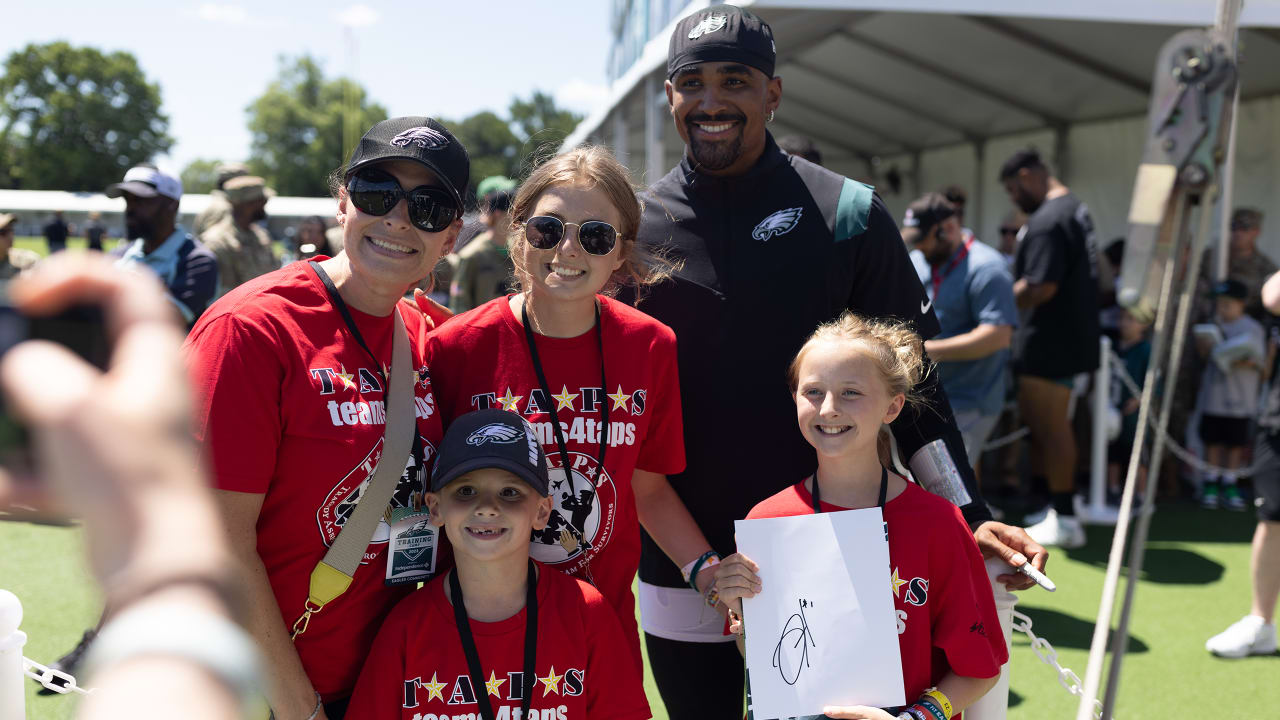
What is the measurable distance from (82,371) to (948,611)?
5.98 ft

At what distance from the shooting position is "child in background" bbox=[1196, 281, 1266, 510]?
7.47 metres

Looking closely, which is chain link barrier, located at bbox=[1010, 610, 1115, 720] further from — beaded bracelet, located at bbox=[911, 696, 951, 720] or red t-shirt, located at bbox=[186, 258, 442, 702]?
red t-shirt, located at bbox=[186, 258, 442, 702]

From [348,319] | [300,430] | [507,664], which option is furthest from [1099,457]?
[300,430]

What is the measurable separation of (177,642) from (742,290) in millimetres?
1988

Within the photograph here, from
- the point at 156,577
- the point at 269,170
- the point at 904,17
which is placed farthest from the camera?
the point at 269,170

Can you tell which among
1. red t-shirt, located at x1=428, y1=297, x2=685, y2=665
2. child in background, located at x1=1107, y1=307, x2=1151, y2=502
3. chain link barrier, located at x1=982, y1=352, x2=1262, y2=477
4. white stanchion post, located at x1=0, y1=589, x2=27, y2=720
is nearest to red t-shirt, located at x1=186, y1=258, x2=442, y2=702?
red t-shirt, located at x1=428, y1=297, x2=685, y2=665

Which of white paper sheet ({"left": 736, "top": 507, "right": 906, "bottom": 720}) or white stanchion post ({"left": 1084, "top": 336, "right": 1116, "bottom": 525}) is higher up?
white stanchion post ({"left": 1084, "top": 336, "right": 1116, "bottom": 525})

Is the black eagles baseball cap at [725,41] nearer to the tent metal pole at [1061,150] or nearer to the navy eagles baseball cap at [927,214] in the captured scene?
the navy eagles baseball cap at [927,214]

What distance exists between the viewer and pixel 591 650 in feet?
6.80

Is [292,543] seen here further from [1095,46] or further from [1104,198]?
[1104,198]

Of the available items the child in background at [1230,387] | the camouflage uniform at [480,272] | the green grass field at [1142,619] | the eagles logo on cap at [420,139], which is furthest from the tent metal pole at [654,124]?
the eagles logo on cap at [420,139]

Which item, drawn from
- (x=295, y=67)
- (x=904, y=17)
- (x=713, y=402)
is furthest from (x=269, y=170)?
(x=713, y=402)

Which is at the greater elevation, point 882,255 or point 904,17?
point 904,17

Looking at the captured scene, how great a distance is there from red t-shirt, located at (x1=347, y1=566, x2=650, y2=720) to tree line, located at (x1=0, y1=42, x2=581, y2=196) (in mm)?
55561
